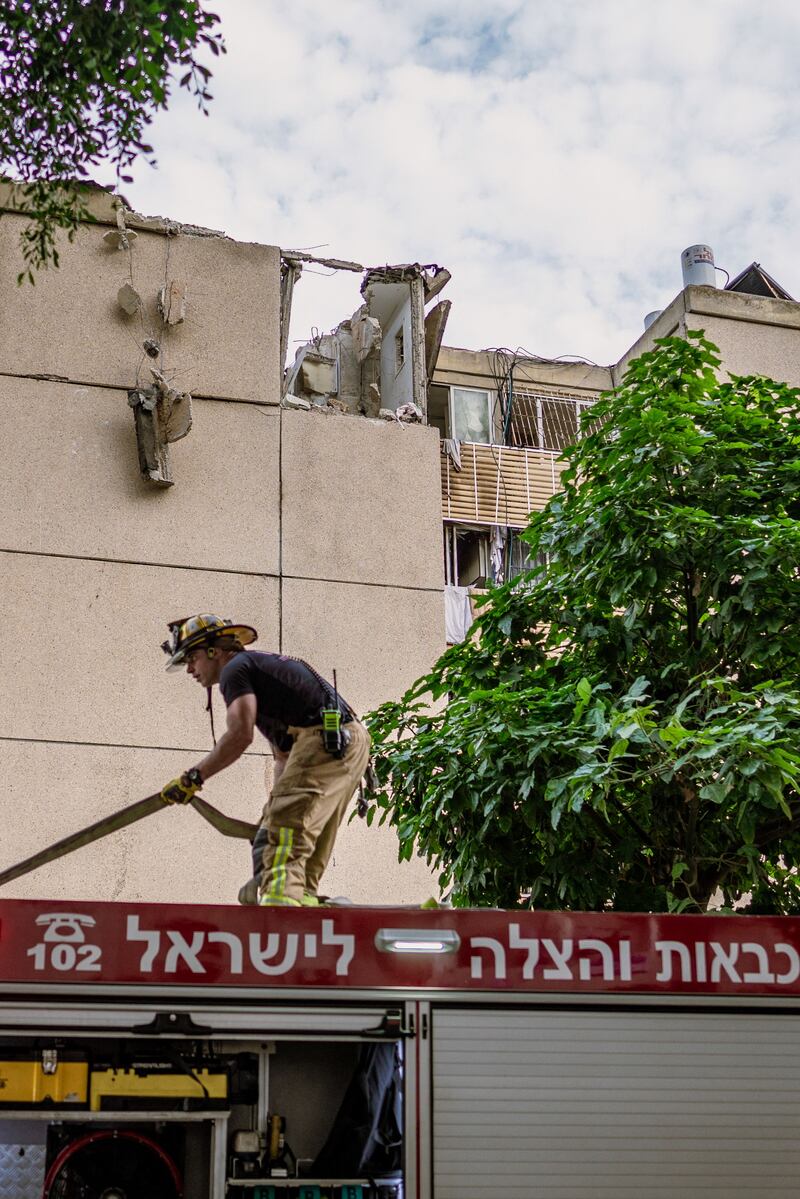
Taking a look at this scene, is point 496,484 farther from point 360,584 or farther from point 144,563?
point 144,563

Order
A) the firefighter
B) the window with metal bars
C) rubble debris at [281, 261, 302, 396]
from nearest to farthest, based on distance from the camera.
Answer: the firefighter < rubble debris at [281, 261, 302, 396] < the window with metal bars

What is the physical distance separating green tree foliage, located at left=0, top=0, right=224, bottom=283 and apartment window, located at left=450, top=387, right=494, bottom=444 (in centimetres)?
1028

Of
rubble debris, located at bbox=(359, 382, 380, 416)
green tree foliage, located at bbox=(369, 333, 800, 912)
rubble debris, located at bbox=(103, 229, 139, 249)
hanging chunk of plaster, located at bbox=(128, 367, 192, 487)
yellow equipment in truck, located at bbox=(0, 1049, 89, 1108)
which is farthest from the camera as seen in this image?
rubble debris, located at bbox=(359, 382, 380, 416)

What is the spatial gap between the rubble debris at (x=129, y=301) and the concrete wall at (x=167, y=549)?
7 centimetres

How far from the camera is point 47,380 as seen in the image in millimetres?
13562

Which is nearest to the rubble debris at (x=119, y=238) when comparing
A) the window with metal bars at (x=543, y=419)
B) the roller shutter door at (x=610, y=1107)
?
the window with metal bars at (x=543, y=419)

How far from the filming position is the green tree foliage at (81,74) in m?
6.97

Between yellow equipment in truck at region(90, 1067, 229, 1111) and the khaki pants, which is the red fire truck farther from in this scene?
the khaki pants

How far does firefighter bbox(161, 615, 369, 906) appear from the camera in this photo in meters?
6.71

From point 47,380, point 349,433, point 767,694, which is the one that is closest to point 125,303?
point 47,380

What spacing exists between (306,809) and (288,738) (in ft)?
1.26

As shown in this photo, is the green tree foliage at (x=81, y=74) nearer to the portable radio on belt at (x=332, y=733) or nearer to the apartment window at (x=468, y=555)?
the portable radio on belt at (x=332, y=733)

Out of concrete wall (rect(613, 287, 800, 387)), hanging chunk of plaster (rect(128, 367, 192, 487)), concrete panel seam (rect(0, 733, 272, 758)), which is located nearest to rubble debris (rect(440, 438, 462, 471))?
concrete wall (rect(613, 287, 800, 387))

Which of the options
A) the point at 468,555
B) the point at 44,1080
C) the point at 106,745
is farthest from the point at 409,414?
the point at 44,1080
